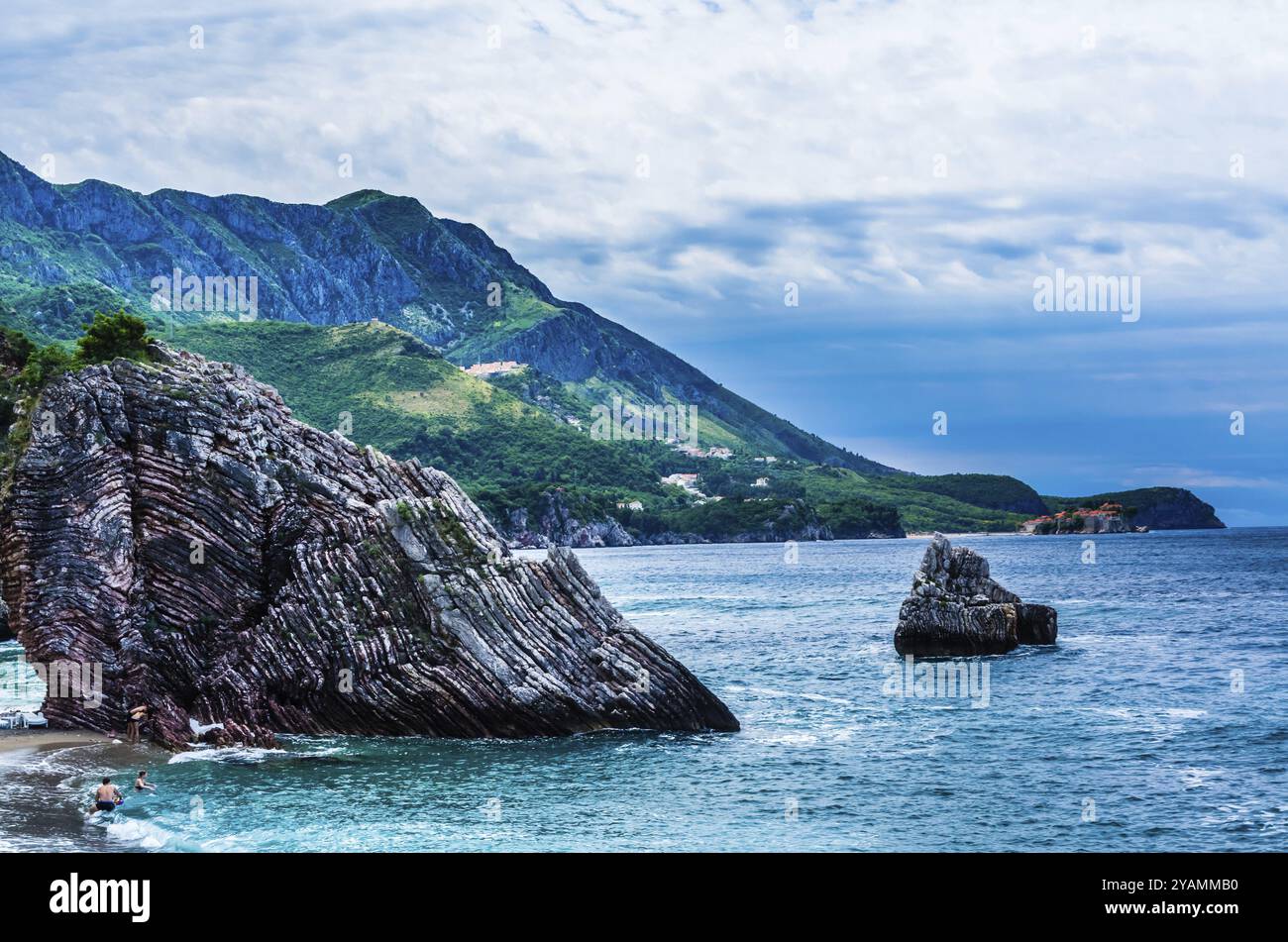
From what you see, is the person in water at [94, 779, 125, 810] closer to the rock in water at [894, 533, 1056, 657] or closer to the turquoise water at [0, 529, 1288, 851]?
the turquoise water at [0, 529, 1288, 851]

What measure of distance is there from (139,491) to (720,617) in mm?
63018

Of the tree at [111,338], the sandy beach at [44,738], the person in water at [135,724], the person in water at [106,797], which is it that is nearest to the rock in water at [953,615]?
the person in water at [135,724]

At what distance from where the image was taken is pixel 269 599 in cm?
4647

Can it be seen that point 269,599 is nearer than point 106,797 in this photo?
No

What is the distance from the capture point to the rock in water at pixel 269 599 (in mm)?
44344

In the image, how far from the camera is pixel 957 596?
69938mm

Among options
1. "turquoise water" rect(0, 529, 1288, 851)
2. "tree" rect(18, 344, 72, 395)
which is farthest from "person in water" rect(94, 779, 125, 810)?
"tree" rect(18, 344, 72, 395)

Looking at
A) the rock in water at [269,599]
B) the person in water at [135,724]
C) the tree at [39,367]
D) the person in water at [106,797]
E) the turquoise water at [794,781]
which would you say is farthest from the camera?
the tree at [39,367]

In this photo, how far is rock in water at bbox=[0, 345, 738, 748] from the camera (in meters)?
44.3

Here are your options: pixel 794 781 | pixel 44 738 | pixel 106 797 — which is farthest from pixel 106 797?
pixel 794 781

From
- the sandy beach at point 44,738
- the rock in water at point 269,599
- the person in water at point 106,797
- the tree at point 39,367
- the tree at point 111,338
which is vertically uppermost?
the tree at point 39,367

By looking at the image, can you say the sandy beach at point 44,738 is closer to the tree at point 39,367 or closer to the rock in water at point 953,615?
the rock in water at point 953,615

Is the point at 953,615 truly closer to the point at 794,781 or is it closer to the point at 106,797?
the point at 794,781
